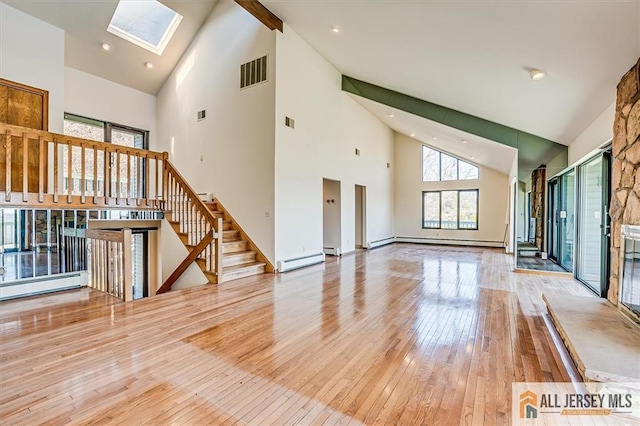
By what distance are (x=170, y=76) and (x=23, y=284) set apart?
6042 millimetres

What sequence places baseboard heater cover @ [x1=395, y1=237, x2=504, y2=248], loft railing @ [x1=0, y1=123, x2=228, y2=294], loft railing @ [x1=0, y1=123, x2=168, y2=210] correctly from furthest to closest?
baseboard heater cover @ [x1=395, y1=237, x2=504, y2=248] < loft railing @ [x1=0, y1=123, x2=228, y2=294] < loft railing @ [x1=0, y1=123, x2=168, y2=210]

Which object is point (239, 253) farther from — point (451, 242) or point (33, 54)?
point (451, 242)

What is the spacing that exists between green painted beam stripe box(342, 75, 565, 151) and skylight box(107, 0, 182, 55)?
4.95 meters

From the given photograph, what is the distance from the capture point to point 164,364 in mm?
2535

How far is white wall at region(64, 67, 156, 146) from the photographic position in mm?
6969

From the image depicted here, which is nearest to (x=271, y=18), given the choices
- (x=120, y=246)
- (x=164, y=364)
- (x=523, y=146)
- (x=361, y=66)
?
(x=361, y=66)

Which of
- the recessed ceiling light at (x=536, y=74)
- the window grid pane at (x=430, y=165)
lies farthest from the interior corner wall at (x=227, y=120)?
the window grid pane at (x=430, y=165)

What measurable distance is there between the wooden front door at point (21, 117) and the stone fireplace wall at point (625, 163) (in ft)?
26.9

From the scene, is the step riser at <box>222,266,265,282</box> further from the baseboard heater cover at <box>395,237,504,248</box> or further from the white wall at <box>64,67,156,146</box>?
the baseboard heater cover at <box>395,237,504,248</box>

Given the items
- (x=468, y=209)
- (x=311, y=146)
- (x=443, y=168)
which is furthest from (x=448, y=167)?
(x=311, y=146)

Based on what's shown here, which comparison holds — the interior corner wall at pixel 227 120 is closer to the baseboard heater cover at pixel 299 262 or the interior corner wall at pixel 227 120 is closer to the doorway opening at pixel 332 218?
the baseboard heater cover at pixel 299 262

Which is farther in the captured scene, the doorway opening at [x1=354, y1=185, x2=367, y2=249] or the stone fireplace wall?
the doorway opening at [x1=354, y1=185, x2=367, y2=249]

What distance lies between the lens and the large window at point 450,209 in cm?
1094

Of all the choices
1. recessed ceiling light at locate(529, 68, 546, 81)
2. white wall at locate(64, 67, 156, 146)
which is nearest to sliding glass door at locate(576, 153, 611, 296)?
recessed ceiling light at locate(529, 68, 546, 81)
